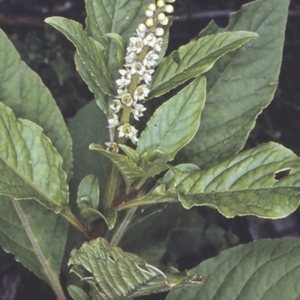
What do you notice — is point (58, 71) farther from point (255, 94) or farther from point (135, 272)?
point (135, 272)

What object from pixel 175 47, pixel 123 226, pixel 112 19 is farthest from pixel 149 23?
pixel 175 47

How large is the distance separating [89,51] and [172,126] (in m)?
0.20

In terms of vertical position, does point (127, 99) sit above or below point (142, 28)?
below

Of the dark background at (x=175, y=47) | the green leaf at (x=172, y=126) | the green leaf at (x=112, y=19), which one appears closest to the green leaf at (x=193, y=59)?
the green leaf at (x=172, y=126)

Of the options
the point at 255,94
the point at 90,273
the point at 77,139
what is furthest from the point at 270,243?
the point at 77,139

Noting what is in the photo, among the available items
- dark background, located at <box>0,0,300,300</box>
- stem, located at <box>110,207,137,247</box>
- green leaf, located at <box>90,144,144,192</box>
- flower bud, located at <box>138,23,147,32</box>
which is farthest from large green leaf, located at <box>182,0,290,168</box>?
dark background, located at <box>0,0,300,300</box>

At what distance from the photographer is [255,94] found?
1.27 meters

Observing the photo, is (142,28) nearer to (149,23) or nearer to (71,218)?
(149,23)

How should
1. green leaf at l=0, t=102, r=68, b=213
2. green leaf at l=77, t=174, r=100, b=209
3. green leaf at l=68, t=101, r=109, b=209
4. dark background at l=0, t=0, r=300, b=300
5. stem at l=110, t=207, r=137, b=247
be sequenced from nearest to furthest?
green leaf at l=0, t=102, r=68, b=213
green leaf at l=77, t=174, r=100, b=209
stem at l=110, t=207, r=137, b=247
green leaf at l=68, t=101, r=109, b=209
dark background at l=0, t=0, r=300, b=300

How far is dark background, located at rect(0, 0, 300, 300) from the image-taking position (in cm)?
180

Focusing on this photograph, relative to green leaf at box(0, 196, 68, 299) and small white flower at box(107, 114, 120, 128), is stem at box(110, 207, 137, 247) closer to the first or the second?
green leaf at box(0, 196, 68, 299)

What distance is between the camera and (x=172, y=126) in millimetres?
1062

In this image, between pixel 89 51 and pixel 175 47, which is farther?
pixel 175 47

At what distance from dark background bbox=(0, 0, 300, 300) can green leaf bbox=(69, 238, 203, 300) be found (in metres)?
0.75
